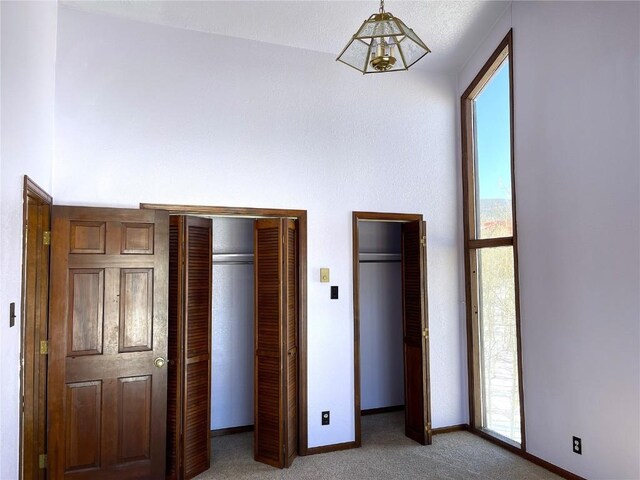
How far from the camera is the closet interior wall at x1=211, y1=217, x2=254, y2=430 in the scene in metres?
4.25

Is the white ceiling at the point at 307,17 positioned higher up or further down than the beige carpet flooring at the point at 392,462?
higher up

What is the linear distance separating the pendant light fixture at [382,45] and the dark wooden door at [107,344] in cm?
176

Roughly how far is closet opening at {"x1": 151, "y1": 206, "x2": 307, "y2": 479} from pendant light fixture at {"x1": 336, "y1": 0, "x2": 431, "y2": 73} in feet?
4.91

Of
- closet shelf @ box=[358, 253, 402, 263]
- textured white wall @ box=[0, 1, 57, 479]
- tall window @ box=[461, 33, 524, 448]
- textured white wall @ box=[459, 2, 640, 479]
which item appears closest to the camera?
textured white wall @ box=[0, 1, 57, 479]

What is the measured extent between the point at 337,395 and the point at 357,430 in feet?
1.21

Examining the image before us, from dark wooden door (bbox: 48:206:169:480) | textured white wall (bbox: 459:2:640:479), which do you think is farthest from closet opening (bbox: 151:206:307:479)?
textured white wall (bbox: 459:2:640:479)

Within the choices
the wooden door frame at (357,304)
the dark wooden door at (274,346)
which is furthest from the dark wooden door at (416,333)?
the dark wooden door at (274,346)

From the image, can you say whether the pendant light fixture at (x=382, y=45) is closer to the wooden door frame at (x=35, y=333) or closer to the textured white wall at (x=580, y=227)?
the textured white wall at (x=580, y=227)

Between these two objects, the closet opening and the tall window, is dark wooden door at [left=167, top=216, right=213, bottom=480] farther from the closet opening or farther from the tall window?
the tall window

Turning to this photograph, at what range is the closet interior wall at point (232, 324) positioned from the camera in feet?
13.9

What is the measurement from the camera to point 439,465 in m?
3.57

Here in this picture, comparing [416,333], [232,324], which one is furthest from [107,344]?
[416,333]

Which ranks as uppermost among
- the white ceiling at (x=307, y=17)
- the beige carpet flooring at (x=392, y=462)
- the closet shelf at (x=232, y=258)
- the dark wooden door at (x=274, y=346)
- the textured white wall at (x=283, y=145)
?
the white ceiling at (x=307, y=17)

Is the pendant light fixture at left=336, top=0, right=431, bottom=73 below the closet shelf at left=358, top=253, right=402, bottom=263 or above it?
above
